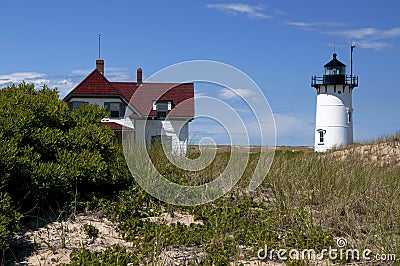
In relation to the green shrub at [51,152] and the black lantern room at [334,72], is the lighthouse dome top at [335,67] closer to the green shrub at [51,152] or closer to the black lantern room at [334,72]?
the black lantern room at [334,72]

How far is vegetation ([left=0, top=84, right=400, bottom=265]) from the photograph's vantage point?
22.9ft

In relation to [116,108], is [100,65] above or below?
above

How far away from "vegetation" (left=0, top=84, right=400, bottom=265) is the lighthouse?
95.5ft

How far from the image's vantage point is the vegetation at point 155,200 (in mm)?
6984

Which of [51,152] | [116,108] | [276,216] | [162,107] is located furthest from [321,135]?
[51,152]

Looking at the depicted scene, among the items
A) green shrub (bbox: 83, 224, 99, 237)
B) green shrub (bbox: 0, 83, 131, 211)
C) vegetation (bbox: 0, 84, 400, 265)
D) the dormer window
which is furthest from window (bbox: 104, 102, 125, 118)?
green shrub (bbox: 83, 224, 99, 237)

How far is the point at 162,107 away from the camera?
1470 inches

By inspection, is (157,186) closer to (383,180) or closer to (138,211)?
(138,211)

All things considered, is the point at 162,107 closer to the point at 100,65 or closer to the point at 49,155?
the point at 100,65

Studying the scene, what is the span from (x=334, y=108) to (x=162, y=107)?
11837mm

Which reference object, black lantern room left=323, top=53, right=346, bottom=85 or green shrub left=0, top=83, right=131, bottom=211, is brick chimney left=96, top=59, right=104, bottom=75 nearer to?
black lantern room left=323, top=53, right=346, bottom=85

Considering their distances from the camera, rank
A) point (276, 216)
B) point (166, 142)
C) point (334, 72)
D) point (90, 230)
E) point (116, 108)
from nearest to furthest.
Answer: point (90, 230) < point (276, 216) < point (166, 142) < point (116, 108) < point (334, 72)

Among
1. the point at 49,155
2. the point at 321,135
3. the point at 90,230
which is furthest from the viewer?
the point at 321,135

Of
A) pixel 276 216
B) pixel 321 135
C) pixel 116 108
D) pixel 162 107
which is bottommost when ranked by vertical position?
pixel 276 216
